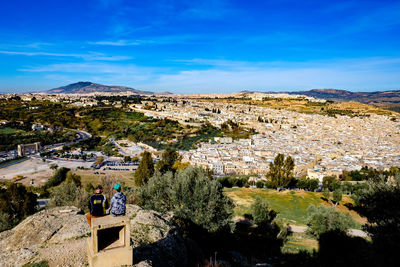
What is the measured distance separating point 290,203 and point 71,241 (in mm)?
23271

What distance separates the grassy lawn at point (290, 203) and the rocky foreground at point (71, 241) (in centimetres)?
1458

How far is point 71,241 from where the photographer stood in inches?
279

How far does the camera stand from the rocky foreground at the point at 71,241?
6141 mm

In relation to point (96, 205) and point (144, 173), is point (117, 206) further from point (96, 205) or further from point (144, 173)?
point (144, 173)

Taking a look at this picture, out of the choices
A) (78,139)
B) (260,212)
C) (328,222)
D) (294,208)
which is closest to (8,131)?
(78,139)

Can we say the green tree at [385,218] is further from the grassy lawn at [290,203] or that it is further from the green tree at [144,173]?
the green tree at [144,173]

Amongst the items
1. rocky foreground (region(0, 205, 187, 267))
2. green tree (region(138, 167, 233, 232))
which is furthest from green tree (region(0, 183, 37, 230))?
rocky foreground (region(0, 205, 187, 267))

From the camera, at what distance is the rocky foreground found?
20.1 feet

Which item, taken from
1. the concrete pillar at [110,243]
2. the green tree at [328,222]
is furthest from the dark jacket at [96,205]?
the green tree at [328,222]

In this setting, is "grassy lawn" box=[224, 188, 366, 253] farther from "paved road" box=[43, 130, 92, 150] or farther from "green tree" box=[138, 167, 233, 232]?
"paved road" box=[43, 130, 92, 150]

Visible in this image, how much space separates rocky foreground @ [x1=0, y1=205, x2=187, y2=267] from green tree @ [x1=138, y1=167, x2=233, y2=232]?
276cm

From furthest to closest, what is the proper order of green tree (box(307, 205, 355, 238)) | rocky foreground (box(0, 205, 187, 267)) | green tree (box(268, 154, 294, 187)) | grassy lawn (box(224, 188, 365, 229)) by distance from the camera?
green tree (box(268, 154, 294, 187)) → grassy lawn (box(224, 188, 365, 229)) → green tree (box(307, 205, 355, 238)) → rocky foreground (box(0, 205, 187, 267))

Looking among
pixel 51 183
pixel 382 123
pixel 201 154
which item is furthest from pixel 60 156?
pixel 382 123

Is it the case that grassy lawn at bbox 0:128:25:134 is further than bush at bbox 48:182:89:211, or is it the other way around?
grassy lawn at bbox 0:128:25:134
